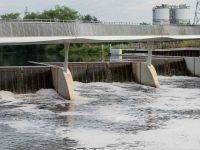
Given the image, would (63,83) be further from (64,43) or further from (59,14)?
(59,14)

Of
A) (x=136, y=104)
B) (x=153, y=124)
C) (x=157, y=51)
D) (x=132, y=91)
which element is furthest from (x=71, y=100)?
(x=157, y=51)

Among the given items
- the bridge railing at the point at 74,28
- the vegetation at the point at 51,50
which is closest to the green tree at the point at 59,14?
the vegetation at the point at 51,50

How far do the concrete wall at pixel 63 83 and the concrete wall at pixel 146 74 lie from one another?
23.2ft

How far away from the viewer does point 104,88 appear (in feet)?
110

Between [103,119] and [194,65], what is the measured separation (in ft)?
73.6

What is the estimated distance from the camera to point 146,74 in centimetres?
3606

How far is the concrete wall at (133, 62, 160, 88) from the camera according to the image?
3503 centimetres

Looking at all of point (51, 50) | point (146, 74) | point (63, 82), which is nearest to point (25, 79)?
point (63, 82)

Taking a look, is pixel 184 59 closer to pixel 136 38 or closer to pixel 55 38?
pixel 136 38

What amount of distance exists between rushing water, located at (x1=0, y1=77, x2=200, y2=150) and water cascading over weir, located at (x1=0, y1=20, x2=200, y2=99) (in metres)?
1.19

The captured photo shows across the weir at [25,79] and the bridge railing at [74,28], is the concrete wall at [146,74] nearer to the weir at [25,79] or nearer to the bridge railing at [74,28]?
the bridge railing at [74,28]

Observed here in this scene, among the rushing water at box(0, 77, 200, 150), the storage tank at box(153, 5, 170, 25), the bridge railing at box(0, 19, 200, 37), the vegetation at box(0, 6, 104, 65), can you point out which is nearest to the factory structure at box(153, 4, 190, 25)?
the storage tank at box(153, 5, 170, 25)

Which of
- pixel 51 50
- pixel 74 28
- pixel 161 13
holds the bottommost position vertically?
pixel 51 50

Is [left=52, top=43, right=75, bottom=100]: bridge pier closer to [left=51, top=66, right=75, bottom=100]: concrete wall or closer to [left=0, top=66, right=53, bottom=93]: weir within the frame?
[left=51, top=66, right=75, bottom=100]: concrete wall
